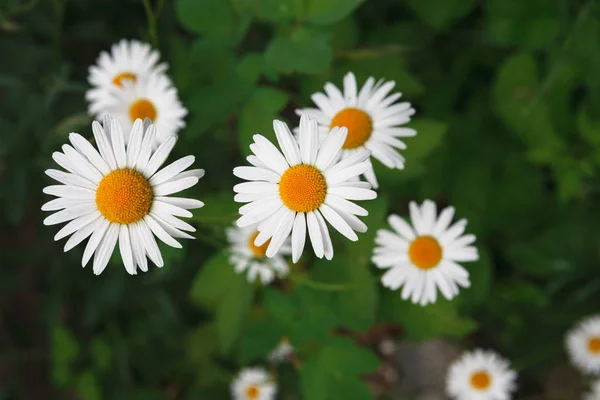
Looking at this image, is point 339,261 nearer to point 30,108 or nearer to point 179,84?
point 179,84

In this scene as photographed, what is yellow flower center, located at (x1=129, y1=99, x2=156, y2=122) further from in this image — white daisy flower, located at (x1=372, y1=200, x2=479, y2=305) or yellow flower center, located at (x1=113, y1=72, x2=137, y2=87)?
white daisy flower, located at (x1=372, y1=200, x2=479, y2=305)

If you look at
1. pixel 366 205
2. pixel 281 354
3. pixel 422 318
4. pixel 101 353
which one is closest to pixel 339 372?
pixel 422 318

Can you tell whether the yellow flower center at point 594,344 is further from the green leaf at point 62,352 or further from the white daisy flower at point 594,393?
the green leaf at point 62,352

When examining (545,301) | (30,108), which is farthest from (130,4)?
(545,301)

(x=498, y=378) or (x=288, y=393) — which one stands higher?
(x=498, y=378)

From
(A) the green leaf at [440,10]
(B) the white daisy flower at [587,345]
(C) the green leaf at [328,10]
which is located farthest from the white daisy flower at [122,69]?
(B) the white daisy flower at [587,345]

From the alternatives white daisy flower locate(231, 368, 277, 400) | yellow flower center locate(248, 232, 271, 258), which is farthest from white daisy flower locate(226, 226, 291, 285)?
white daisy flower locate(231, 368, 277, 400)

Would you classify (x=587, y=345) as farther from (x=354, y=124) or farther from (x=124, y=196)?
(x=124, y=196)
